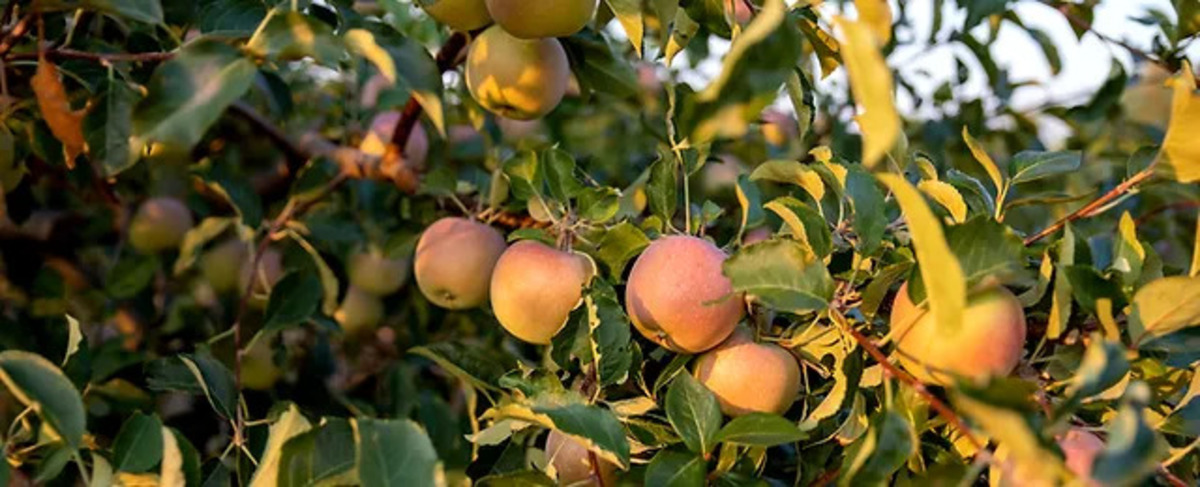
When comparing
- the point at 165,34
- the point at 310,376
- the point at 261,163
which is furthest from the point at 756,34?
the point at 261,163

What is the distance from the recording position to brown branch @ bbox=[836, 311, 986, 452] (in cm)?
59

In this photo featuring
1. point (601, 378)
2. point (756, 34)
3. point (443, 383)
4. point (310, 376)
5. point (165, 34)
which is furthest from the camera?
point (443, 383)

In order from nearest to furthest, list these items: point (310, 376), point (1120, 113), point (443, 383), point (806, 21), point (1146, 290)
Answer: point (1146, 290), point (806, 21), point (310, 376), point (443, 383), point (1120, 113)

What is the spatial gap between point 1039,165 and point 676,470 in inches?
14.9

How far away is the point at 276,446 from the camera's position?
2.40ft

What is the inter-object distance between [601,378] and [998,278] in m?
0.29

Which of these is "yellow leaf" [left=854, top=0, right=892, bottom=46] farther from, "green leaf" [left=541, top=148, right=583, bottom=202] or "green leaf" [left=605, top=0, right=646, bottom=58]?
"green leaf" [left=541, top=148, right=583, bottom=202]

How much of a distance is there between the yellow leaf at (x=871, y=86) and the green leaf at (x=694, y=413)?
1.09ft

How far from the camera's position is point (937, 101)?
5.71 feet

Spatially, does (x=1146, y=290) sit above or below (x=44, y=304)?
above

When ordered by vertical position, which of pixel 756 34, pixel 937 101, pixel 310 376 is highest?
pixel 756 34

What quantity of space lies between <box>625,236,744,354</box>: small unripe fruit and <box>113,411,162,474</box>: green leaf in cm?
35

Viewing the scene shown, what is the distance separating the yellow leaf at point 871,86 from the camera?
1.57ft

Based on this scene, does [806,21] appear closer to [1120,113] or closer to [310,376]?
[310,376]
